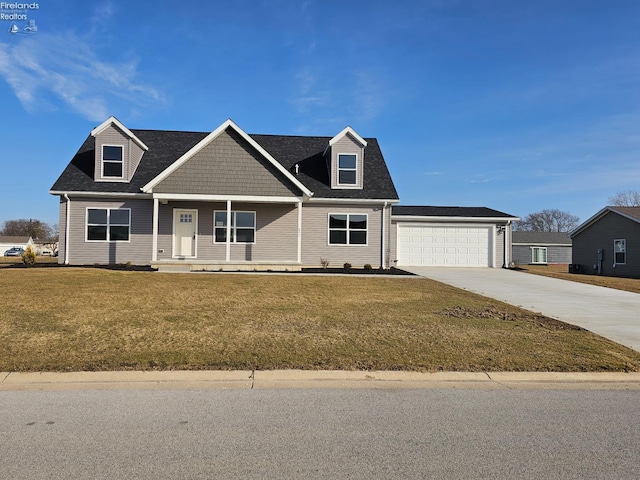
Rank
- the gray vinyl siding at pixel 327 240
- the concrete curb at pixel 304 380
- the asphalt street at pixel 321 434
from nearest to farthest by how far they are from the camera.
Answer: the asphalt street at pixel 321 434, the concrete curb at pixel 304 380, the gray vinyl siding at pixel 327 240

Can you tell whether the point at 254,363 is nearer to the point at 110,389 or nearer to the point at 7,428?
the point at 110,389

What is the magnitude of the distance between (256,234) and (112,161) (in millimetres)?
7282

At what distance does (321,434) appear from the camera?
4039 mm

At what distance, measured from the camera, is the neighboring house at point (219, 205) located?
1870cm

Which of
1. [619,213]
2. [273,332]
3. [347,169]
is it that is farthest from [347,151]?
[619,213]

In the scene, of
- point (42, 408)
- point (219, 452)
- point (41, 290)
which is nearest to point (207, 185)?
point (41, 290)

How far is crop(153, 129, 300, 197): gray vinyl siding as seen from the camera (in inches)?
734

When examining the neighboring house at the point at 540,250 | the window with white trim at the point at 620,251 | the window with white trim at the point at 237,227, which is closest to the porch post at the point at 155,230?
the window with white trim at the point at 237,227

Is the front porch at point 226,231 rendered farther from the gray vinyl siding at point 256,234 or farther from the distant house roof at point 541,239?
the distant house roof at point 541,239

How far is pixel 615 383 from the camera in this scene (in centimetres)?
566

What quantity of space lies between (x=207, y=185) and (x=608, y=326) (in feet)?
49.2

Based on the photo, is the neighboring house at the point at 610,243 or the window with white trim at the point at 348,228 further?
the neighboring house at the point at 610,243

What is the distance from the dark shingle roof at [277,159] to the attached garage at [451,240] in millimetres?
3544

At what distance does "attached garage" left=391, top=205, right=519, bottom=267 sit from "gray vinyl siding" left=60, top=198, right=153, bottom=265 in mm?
12584
